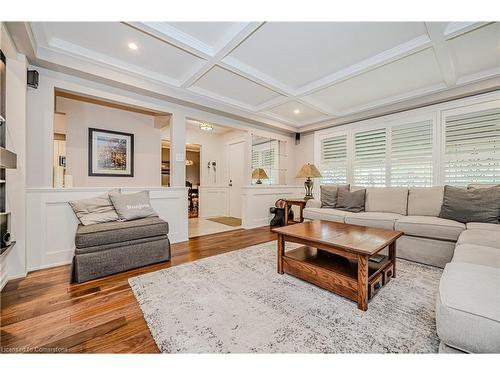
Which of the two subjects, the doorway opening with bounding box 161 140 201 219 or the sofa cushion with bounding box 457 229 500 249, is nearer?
the sofa cushion with bounding box 457 229 500 249

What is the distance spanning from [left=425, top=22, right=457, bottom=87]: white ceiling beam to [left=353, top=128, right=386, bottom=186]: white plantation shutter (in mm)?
1273

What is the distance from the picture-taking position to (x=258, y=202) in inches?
191

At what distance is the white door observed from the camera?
6023mm

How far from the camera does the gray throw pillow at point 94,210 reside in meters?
2.48

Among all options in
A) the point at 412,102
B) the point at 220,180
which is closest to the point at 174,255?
the point at 220,180

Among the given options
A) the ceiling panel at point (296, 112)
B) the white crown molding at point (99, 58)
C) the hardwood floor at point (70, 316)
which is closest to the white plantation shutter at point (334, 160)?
the ceiling panel at point (296, 112)

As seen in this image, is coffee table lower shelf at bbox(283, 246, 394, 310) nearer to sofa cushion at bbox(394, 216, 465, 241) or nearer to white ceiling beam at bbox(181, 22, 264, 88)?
Answer: sofa cushion at bbox(394, 216, 465, 241)

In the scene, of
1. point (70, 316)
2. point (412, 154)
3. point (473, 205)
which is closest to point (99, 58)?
point (70, 316)

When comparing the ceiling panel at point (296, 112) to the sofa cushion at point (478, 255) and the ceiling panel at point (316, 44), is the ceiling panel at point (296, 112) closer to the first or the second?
the ceiling panel at point (316, 44)

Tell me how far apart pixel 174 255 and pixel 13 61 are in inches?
103

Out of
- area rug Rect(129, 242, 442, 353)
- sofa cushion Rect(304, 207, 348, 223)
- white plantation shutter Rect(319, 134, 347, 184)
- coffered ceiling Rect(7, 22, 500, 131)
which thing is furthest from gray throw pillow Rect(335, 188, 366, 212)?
coffered ceiling Rect(7, 22, 500, 131)

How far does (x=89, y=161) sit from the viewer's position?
3.53 metres

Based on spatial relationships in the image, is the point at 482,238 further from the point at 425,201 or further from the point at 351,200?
the point at 351,200
